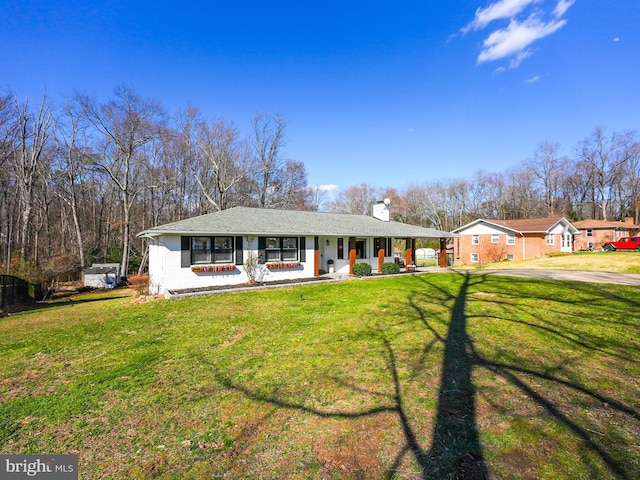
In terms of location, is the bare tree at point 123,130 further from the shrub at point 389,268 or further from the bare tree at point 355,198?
the bare tree at point 355,198

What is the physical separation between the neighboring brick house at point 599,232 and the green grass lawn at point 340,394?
31.2 m

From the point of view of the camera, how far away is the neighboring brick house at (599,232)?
31.8 meters

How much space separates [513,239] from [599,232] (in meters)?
13.4

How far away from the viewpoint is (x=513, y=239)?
27203 millimetres

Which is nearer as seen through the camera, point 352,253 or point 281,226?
point 281,226

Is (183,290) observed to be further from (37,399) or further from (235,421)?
(235,421)

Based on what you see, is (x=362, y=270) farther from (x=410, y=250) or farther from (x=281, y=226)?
(x=410, y=250)

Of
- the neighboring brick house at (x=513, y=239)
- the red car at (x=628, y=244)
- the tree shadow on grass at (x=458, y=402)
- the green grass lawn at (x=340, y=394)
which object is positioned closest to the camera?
the tree shadow on grass at (x=458, y=402)

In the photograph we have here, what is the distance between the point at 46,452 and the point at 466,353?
632cm

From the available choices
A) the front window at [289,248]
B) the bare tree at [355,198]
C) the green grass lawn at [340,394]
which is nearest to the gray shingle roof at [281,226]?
the front window at [289,248]

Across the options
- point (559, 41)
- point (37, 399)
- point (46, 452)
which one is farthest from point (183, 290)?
point (559, 41)

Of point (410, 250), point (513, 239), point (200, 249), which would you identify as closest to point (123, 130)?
point (200, 249)

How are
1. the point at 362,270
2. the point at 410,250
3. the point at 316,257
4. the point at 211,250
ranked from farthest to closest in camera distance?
1. the point at 410,250
2. the point at 362,270
3. the point at 316,257
4. the point at 211,250

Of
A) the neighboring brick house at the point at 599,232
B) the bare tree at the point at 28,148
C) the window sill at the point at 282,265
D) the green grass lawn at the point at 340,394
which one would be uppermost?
the bare tree at the point at 28,148
